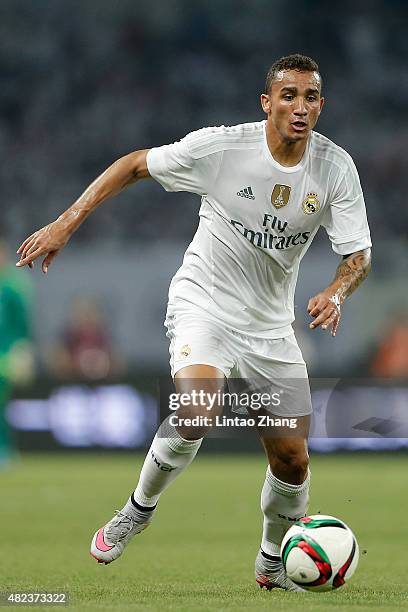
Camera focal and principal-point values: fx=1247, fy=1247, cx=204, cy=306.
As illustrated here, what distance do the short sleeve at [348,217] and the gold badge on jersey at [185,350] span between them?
2.76ft

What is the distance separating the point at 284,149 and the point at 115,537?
6.47 feet

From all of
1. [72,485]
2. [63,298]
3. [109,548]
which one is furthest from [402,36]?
[109,548]

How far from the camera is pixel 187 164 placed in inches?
225

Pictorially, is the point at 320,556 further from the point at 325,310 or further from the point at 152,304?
the point at 152,304

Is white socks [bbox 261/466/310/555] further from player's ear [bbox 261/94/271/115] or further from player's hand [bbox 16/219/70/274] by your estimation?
player's ear [bbox 261/94/271/115]

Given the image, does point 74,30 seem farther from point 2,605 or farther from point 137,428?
point 2,605

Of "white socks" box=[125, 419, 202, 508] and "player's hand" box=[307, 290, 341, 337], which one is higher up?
"player's hand" box=[307, 290, 341, 337]

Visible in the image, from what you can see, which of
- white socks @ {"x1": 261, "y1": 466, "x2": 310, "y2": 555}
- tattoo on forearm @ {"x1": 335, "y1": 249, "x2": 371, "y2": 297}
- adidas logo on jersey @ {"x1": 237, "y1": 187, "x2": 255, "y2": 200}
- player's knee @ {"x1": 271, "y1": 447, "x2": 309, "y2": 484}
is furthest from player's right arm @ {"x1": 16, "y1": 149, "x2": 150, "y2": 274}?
white socks @ {"x1": 261, "y1": 466, "x2": 310, "y2": 555}

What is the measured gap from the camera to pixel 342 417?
13406mm

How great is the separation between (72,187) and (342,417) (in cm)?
641

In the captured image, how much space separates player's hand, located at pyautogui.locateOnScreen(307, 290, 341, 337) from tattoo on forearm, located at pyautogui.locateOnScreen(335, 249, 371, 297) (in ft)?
0.85

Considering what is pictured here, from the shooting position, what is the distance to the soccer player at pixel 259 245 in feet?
18.4

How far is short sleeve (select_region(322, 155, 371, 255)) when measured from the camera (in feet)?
18.7

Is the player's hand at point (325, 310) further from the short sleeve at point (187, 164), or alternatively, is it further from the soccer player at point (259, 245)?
the short sleeve at point (187, 164)
